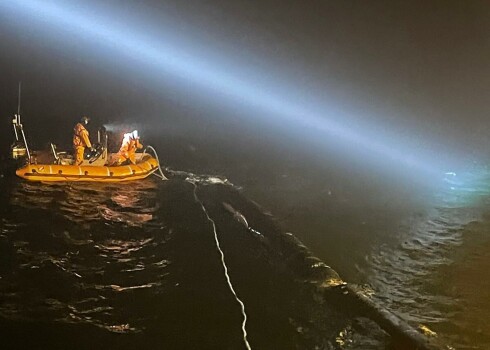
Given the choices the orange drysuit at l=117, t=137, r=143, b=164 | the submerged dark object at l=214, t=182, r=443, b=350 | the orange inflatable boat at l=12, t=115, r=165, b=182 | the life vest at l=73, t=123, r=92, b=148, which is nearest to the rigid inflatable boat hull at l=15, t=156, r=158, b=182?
the orange inflatable boat at l=12, t=115, r=165, b=182

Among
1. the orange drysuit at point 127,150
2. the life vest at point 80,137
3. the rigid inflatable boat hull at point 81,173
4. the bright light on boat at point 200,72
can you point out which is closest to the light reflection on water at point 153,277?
the rigid inflatable boat hull at point 81,173

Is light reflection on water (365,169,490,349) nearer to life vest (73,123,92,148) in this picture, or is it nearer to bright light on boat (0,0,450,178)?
life vest (73,123,92,148)

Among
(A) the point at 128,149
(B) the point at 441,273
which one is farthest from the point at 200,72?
(B) the point at 441,273

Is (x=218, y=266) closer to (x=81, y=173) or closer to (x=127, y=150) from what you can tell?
(x=81, y=173)

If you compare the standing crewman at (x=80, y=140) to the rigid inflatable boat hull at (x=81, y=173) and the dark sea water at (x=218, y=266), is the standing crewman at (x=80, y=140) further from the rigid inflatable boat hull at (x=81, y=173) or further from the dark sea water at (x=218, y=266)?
the dark sea water at (x=218, y=266)

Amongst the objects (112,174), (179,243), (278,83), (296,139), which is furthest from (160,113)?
(179,243)

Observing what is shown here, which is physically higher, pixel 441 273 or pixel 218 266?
pixel 441 273
